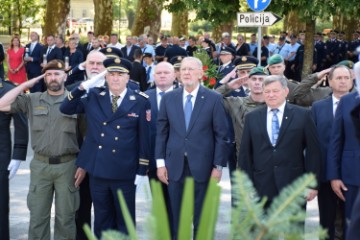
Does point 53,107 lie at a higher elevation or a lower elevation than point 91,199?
higher

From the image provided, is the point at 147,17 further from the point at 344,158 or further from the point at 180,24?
the point at 344,158

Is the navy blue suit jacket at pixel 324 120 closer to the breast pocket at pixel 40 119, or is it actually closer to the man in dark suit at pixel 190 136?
the man in dark suit at pixel 190 136

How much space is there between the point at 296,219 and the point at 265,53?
1007 inches

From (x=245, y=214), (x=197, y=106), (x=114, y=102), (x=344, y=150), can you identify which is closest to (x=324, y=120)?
(x=344, y=150)

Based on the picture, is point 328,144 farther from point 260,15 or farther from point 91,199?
point 260,15

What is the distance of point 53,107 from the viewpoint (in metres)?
6.35

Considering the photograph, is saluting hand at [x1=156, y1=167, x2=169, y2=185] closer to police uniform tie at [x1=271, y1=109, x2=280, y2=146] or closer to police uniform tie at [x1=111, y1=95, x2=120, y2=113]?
police uniform tie at [x1=111, y1=95, x2=120, y2=113]

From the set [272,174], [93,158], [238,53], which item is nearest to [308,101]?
[272,174]

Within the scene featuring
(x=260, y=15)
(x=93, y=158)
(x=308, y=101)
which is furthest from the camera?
(x=260, y=15)

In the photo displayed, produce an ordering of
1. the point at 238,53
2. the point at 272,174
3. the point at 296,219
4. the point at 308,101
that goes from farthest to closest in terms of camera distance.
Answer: the point at 238,53
the point at 308,101
the point at 272,174
the point at 296,219

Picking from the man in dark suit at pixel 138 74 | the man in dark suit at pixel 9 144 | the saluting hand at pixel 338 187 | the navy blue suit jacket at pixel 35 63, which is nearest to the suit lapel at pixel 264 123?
the saluting hand at pixel 338 187

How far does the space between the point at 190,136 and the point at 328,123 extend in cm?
116

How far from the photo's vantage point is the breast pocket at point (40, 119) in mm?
6289

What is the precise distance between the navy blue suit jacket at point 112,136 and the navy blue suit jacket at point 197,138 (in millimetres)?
188
